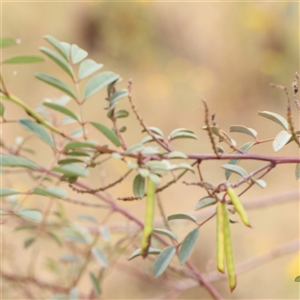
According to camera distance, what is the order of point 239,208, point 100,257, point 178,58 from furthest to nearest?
point 178,58
point 100,257
point 239,208

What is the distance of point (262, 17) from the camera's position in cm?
187

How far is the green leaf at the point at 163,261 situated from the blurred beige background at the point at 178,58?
4.01 ft

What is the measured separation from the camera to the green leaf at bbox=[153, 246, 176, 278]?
37cm

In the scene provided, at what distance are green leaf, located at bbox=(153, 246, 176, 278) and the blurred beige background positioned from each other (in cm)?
122

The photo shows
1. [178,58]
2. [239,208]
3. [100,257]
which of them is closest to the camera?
[239,208]

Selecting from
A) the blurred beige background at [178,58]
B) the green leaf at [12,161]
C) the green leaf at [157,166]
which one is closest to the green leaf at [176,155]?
the green leaf at [157,166]

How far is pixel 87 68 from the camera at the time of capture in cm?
40

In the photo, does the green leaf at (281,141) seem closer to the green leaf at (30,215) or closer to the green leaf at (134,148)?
the green leaf at (134,148)

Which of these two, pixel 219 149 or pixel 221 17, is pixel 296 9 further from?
pixel 219 149

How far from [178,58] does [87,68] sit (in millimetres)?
1586

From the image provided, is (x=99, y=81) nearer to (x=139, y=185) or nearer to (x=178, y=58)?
(x=139, y=185)

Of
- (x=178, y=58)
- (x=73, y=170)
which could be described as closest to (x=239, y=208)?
(x=73, y=170)

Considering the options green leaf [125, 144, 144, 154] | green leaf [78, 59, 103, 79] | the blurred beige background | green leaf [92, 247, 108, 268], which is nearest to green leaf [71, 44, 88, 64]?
green leaf [78, 59, 103, 79]

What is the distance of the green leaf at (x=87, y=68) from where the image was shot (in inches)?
15.3
